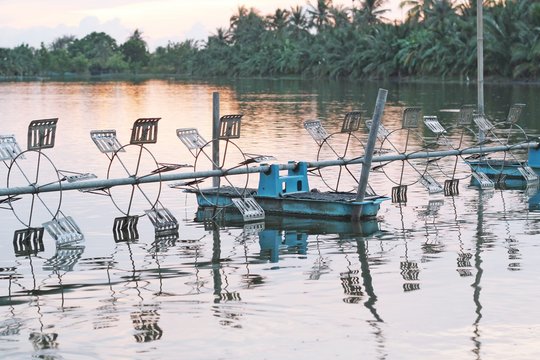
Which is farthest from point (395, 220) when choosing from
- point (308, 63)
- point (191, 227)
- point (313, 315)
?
point (308, 63)

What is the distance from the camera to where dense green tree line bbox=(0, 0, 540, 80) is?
79.2m

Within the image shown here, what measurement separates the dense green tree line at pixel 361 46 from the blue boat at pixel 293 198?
57634 millimetres

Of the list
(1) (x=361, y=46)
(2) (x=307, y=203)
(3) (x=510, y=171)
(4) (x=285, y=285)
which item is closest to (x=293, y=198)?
(2) (x=307, y=203)

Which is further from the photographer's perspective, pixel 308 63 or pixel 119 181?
pixel 308 63

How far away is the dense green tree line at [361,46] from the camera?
260ft

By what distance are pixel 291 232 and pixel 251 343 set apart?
6258 mm

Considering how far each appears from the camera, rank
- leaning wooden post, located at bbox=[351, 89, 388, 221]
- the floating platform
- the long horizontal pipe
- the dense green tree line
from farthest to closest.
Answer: the dense green tree line
the floating platform
leaning wooden post, located at bbox=[351, 89, 388, 221]
the long horizontal pipe

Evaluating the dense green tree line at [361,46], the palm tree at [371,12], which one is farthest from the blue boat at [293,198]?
the palm tree at [371,12]

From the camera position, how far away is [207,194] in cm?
1852

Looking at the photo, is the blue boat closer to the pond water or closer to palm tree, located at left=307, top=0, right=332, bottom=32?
the pond water

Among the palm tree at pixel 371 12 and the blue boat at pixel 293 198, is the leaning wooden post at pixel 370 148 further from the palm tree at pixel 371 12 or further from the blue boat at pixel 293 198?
the palm tree at pixel 371 12

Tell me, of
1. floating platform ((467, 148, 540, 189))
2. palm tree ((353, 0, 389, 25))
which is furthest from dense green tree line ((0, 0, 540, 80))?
floating platform ((467, 148, 540, 189))

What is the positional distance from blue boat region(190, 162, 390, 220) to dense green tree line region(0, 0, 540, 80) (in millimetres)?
57634

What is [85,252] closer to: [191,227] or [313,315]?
[191,227]
